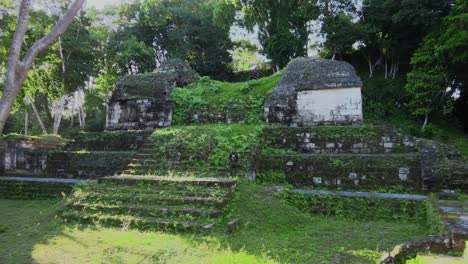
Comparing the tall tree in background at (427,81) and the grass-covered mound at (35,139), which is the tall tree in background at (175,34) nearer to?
the grass-covered mound at (35,139)

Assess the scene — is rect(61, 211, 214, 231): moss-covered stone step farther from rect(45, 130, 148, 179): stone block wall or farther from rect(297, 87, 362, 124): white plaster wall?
rect(297, 87, 362, 124): white plaster wall

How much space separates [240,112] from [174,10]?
Answer: 16569mm

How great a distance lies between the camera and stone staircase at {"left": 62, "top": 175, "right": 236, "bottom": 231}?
6418 millimetres

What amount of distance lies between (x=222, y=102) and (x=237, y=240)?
7.98 m

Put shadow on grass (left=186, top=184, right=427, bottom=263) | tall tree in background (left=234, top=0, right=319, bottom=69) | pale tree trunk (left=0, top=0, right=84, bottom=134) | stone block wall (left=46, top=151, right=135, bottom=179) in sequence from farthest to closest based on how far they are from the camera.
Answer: tall tree in background (left=234, top=0, right=319, bottom=69) → stone block wall (left=46, top=151, right=135, bottom=179) → shadow on grass (left=186, top=184, right=427, bottom=263) → pale tree trunk (left=0, top=0, right=84, bottom=134)

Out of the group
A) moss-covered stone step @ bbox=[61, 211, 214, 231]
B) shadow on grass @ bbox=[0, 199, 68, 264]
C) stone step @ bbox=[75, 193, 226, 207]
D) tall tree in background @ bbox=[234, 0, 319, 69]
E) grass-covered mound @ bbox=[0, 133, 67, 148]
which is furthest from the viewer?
tall tree in background @ bbox=[234, 0, 319, 69]

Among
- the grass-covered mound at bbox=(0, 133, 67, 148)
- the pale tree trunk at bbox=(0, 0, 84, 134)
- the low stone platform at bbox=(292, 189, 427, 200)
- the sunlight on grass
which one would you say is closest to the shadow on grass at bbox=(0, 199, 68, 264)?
the sunlight on grass

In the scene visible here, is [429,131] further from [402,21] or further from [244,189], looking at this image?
[244,189]

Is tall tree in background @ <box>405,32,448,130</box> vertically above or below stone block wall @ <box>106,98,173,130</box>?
above

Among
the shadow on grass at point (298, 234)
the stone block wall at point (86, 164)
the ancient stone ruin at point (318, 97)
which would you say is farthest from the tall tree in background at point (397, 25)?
the stone block wall at point (86, 164)

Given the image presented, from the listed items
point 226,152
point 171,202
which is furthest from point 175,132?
point 171,202

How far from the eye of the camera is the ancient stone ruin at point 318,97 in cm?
1129

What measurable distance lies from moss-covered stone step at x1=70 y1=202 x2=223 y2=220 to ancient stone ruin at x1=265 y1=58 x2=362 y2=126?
600cm

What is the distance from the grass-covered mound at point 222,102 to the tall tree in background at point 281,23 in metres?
8.55
